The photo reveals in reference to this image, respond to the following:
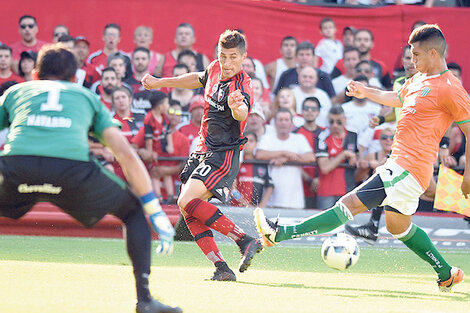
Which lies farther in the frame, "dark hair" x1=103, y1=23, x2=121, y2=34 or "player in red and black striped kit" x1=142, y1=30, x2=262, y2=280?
"dark hair" x1=103, y1=23, x2=121, y2=34

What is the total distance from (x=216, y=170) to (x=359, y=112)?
19.3 ft

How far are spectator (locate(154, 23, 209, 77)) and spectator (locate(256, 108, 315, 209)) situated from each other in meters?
1.76

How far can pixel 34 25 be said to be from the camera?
13.5 meters

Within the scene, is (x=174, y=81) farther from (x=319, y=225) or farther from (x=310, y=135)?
(x=310, y=135)

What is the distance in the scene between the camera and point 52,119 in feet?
16.5

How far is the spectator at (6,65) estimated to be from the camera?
42.7 feet

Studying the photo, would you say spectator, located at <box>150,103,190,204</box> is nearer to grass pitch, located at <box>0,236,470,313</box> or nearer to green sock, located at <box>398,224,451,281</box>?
grass pitch, located at <box>0,236,470,313</box>

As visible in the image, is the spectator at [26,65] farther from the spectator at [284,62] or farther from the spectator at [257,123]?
the spectator at [284,62]

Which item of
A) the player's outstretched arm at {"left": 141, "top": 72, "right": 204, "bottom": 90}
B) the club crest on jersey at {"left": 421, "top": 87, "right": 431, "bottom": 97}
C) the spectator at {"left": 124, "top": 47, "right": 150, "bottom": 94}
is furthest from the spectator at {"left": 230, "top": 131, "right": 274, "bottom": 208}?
the club crest on jersey at {"left": 421, "top": 87, "right": 431, "bottom": 97}

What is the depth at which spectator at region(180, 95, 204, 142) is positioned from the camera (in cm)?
1271

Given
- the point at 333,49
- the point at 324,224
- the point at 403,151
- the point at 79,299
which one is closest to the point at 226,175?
the point at 324,224

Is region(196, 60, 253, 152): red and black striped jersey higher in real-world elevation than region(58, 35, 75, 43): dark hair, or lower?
lower

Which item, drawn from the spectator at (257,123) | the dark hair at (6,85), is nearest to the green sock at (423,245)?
the spectator at (257,123)

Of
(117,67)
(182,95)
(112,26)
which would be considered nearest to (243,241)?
(182,95)
